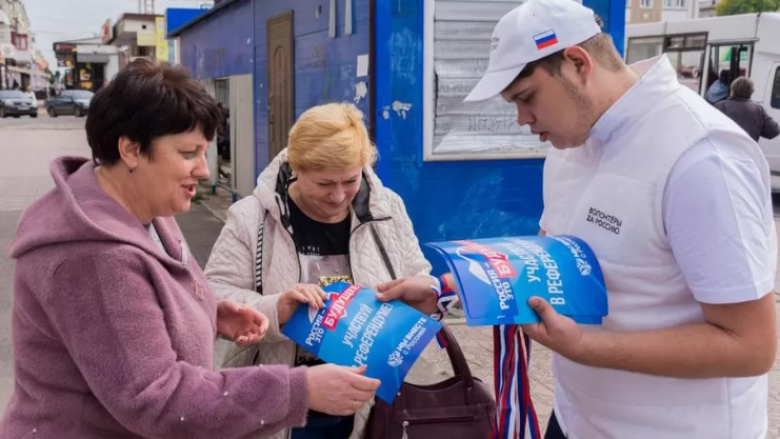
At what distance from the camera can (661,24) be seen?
1477cm

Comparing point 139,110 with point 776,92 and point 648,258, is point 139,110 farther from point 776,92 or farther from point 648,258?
point 776,92

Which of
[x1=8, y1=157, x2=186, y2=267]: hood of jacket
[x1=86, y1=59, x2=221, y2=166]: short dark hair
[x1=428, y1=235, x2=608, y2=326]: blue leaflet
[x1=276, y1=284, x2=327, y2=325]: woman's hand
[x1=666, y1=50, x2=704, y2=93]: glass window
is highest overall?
[x1=666, y1=50, x2=704, y2=93]: glass window

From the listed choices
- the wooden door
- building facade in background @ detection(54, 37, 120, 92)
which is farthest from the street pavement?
building facade in background @ detection(54, 37, 120, 92)

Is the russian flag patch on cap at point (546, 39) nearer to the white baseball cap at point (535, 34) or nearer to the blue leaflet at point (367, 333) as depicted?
the white baseball cap at point (535, 34)

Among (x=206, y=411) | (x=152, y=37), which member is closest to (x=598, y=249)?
(x=206, y=411)

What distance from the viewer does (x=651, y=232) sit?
159 centimetres

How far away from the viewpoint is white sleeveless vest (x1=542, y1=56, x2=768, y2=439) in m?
1.59

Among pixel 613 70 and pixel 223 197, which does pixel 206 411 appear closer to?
pixel 613 70

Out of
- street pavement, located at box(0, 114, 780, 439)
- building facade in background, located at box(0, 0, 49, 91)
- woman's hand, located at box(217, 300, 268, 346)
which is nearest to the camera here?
woman's hand, located at box(217, 300, 268, 346)

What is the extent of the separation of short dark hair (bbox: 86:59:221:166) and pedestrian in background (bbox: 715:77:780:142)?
9721 millimetres

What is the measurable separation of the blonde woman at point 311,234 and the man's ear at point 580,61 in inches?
36.9

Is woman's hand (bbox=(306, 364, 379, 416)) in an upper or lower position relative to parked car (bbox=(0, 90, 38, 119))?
upper

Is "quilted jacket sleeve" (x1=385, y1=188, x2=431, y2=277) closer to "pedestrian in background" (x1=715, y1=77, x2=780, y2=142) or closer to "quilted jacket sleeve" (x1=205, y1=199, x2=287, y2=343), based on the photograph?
"quilted jacket sleeve" (x1=205, y1=199, x2=287, y2=343)

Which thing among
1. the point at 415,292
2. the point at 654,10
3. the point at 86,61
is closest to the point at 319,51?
the point at 415,292
